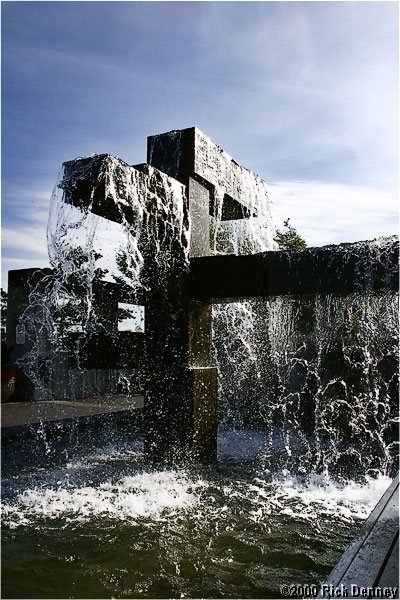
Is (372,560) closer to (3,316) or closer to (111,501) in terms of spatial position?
(111,501)


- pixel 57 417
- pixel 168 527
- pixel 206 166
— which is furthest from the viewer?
pixel 57 417

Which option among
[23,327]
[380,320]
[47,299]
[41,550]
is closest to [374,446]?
[380,320]

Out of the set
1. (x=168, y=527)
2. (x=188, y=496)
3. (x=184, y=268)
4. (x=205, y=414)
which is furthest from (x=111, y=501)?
(x=184, y=268)

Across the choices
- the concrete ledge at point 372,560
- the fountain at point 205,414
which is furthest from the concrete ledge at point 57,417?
the concrete ledge at point 372,560

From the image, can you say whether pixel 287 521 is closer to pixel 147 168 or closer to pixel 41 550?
pixel 41 550

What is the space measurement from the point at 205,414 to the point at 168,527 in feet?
7.45

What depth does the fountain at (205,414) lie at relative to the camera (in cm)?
312

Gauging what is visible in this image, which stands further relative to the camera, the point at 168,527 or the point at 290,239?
the point at 290,239

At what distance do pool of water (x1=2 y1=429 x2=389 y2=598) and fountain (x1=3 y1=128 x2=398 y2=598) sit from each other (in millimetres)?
17

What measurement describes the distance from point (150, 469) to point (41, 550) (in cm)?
229

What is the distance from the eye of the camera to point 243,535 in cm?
345

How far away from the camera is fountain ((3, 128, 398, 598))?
10.2 ft

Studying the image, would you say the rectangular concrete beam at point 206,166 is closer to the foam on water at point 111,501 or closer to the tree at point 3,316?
the foam on water at point 111,501

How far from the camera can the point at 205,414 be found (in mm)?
5816
